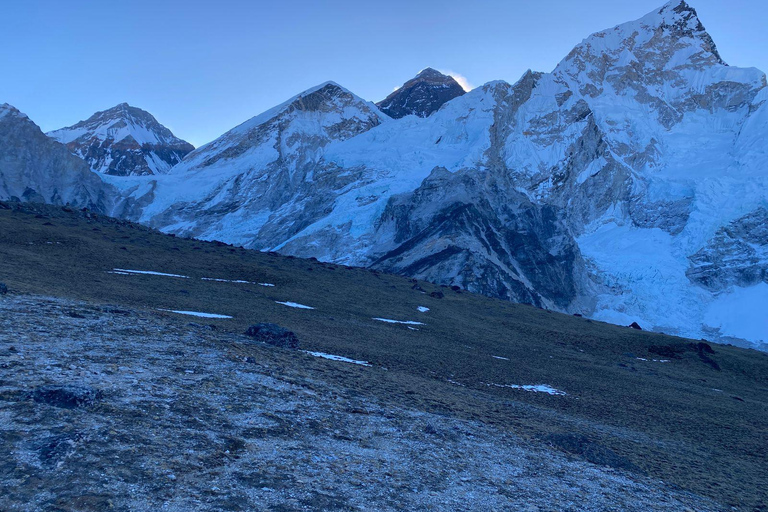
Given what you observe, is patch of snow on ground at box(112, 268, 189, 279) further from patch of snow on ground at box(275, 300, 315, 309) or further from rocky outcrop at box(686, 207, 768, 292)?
rocky outcrop at box(686, 207, 768, 292)

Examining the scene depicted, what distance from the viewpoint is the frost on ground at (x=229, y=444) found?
6398 millimetres

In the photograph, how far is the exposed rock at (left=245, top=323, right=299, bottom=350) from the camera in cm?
1753

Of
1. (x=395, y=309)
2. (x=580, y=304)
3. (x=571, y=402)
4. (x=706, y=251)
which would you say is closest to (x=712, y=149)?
(x=706, y=251)

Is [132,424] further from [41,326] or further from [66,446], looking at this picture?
[41,326]

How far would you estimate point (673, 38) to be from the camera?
584 ft

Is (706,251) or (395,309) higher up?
(706,251)

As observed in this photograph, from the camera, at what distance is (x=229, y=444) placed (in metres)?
7.95

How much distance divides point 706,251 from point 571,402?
114516 mm

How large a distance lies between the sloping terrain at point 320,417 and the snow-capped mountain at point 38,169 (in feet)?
386

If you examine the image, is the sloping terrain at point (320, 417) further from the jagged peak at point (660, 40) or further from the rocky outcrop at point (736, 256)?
the jagged peak at point (660, 40)

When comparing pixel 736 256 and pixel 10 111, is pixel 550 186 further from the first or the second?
pixel 10 111

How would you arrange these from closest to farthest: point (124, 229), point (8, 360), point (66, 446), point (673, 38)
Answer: point (66, 446), point (8, 360), point (124, 229), point (673, 38)

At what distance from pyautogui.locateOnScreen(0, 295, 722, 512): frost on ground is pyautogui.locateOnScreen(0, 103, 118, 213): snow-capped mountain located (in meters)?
128

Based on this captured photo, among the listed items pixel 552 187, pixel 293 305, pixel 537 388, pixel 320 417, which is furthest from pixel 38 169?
pixel 320 417
